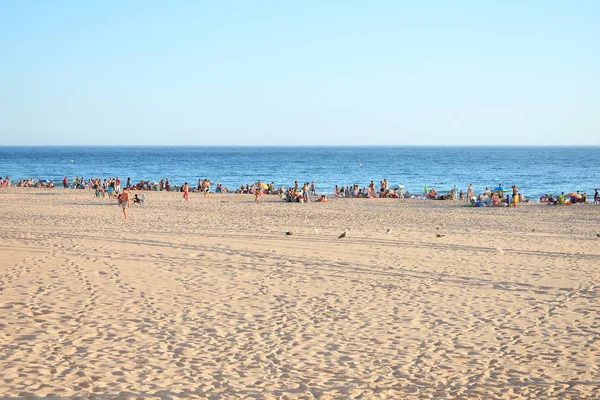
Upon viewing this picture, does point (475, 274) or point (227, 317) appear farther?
point (475, 274)

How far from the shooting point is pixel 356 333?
8328mm

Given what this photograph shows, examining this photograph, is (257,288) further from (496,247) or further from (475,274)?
(496,247)

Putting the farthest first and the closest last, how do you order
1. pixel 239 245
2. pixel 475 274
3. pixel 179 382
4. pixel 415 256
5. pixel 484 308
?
pixel 239 245, pixel 415 256, pixel 475 274, pixel 484 308, pixel 179 382

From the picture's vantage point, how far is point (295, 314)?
9.21 m

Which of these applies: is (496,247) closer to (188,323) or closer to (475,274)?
(475,274)

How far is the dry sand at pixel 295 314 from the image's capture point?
6.57 metres

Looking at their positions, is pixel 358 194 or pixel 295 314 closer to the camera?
pixel 295 314

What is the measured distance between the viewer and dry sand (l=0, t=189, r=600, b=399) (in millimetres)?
6570

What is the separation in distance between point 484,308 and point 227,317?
12.7ft

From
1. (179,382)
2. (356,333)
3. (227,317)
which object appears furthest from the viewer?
(227,317)

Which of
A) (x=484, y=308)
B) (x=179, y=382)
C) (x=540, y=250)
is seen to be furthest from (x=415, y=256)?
(x=179, y=382)

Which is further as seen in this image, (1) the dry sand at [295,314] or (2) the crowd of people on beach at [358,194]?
(2) the crowd of people on beach at [358,194]

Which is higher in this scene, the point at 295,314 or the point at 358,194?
the point at 295,314

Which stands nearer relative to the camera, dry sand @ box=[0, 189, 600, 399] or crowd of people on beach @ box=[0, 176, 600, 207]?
dry sand @ box=[0, 189, 600, 399]
